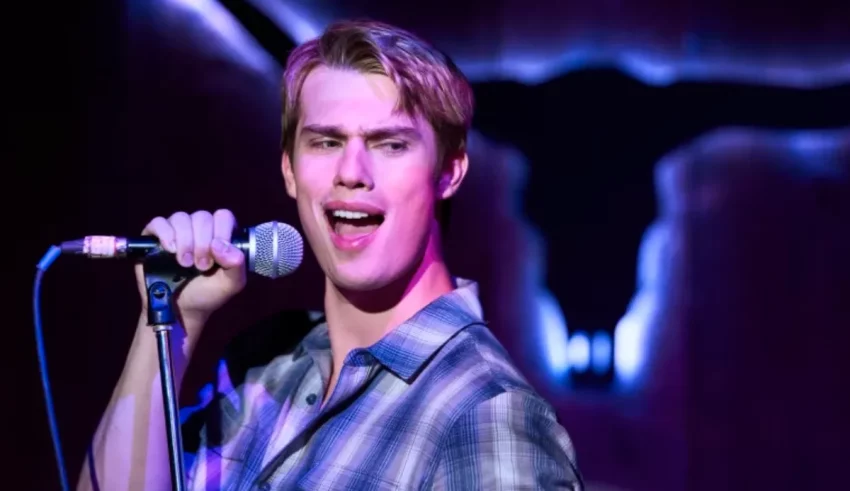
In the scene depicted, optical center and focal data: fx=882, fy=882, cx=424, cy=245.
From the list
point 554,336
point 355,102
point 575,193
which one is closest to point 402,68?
point 355,102

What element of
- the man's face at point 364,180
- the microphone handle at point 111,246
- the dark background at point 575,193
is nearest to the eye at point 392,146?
the man's face at point 364,180

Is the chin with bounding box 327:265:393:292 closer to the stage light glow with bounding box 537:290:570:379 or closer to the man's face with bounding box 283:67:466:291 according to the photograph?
the man's face with bounding box 283:67:466:291

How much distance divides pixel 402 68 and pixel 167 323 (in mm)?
574

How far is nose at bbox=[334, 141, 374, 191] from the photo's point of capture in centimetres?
136

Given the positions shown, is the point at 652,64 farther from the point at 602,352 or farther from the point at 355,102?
the point at 355,102

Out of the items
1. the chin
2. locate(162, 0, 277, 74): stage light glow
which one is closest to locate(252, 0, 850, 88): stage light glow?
locate(162, 0, 277, 74): stage light glow

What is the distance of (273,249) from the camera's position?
3.80 ft

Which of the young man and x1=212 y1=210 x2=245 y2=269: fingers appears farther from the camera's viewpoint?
the young man

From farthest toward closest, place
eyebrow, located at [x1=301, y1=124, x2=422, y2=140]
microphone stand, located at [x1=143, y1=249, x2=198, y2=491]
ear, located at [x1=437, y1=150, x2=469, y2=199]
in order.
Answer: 1. ear, located at [x1=437, y1=150, x2=469, y2=199]
2. eyebrow, located at [x1=301, y1=124, x2=422, y2=140]
3. microphone stand, located at [x1=143, y1=249, x2=198, y2=491]

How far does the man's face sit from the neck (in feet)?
0.10

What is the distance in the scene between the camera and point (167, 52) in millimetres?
2436

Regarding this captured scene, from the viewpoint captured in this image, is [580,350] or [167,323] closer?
[167,323]

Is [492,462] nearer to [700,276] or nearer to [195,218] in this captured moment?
[195,218]

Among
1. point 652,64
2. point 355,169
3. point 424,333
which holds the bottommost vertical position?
point 424,333
